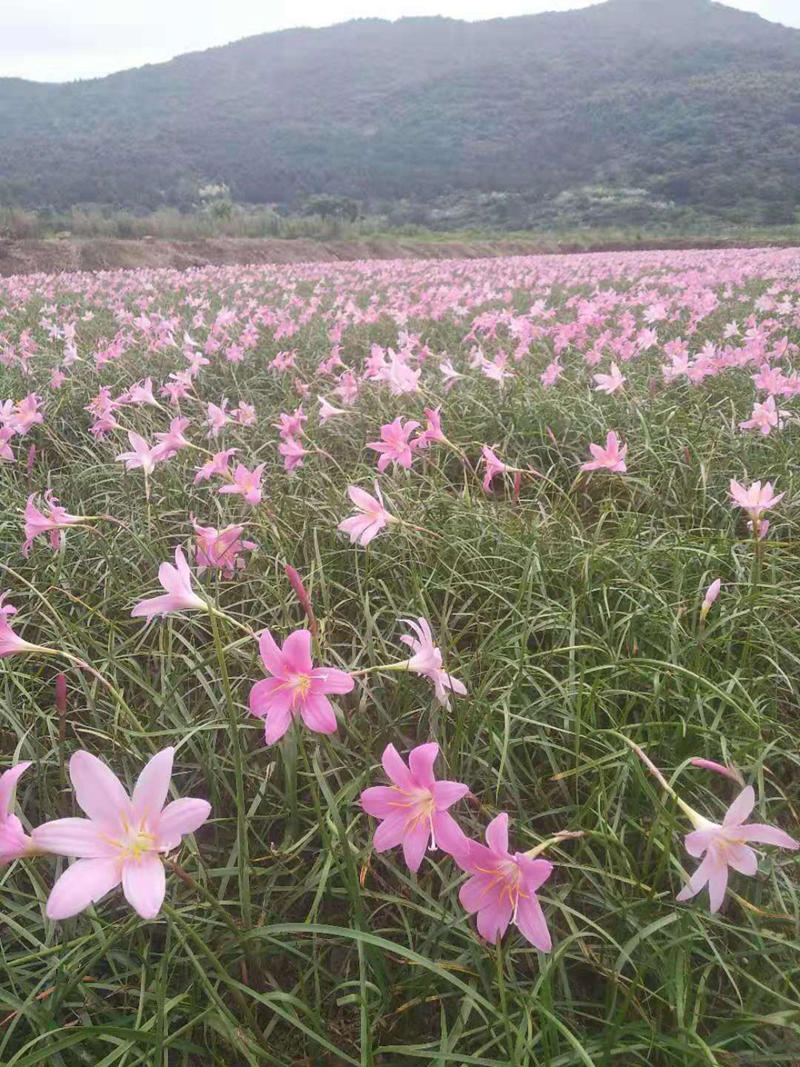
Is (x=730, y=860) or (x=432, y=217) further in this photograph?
(x=432, y=217)

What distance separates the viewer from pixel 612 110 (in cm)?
7112

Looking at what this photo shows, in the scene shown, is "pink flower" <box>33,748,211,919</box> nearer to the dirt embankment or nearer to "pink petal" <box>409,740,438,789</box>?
"pink petal" <box>409,740,438,789</box>

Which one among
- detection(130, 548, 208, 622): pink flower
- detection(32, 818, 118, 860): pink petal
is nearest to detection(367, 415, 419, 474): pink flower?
detection(130, 548, 208, 622): pink flower

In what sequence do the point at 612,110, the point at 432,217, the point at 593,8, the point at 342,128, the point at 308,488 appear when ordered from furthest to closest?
the point at 593,8 → the point at 342,128 → the point at 612,110 → the point at 432,217 → the point at 308,488

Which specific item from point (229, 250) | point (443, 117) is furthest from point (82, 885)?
point (443, 117)

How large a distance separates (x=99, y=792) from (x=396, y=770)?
32cm

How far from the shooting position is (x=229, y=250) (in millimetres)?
21391

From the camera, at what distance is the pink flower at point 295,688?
0.82 m

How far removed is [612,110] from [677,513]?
279 feet

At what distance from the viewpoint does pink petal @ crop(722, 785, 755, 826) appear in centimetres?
76

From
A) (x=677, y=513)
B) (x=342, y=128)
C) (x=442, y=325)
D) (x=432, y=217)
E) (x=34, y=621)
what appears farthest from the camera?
(x=342, y=128)

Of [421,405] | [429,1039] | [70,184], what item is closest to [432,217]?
[70,184]

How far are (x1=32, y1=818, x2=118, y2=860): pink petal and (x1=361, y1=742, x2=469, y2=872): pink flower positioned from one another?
0.92ft

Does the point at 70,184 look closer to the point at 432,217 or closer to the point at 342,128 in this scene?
the point at 432,217
